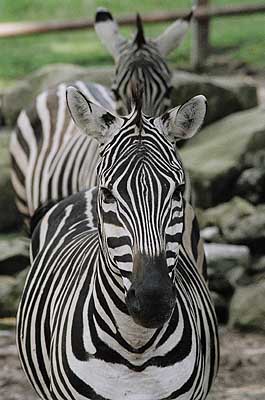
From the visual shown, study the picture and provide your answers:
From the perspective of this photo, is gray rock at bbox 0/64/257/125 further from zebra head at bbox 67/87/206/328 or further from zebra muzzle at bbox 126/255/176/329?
zebra muzzle at bbox 126/255/176/329

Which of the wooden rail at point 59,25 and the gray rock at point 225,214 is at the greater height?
the wooden rail at point 59,25

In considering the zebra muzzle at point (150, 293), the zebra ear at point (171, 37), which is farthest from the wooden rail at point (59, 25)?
the zebra muzzle at point (150, 293)

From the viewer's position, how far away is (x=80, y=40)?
54.0ft

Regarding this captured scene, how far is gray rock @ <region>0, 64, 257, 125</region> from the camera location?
1013 centimetres

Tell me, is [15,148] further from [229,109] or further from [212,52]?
[212,52]

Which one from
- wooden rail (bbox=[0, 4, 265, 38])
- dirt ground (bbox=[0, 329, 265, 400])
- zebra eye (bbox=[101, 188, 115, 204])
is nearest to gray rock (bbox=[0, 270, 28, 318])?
dirt ground (bbox=[0, 329, 265, 400])

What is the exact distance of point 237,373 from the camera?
6.56 m

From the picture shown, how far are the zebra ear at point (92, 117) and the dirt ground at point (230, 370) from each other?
8.79ft

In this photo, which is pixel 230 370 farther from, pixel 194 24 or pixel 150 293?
pixel 194 24

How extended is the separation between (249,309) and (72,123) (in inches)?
76.3

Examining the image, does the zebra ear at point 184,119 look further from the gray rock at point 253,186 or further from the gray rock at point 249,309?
the gray rock at point 253,186

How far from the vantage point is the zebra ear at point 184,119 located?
3844 mm

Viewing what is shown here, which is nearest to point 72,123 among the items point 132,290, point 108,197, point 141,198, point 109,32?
point 109,32

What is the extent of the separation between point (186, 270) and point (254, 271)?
3603mm
